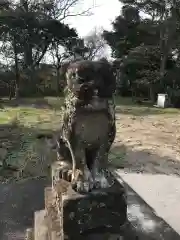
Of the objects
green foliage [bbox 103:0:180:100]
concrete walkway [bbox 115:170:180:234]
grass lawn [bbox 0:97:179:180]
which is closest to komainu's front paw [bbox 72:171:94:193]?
concrete walkway [bbox 115:170:180:234]

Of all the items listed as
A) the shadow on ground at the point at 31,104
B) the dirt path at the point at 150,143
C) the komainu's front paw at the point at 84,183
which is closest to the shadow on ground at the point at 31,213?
the komainu's front paw at the point at 84,183

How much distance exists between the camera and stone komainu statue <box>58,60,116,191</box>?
1123 millimetres

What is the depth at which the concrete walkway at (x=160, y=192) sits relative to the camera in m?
2.20

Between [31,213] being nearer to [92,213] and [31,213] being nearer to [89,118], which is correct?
[92,213]

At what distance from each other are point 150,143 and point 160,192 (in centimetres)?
229

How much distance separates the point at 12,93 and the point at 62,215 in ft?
37.2

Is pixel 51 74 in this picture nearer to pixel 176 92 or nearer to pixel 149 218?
pixel 176 92

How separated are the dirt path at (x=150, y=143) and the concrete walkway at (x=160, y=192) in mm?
398

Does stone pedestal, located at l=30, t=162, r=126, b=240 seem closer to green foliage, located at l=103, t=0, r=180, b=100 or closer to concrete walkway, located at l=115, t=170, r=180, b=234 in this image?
concrete walkway, located at l=115, t=170, r=180, b=234

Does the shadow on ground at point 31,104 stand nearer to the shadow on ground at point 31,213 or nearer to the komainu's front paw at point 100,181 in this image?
the shadow on ground at point 31,213

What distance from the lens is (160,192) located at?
2646 millimetres

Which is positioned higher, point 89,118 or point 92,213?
point 89,118

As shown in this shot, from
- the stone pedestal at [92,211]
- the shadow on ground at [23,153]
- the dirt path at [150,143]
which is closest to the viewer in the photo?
the stone pedestal at [92,211]

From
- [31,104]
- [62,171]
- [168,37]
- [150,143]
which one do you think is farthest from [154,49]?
[62,171]
